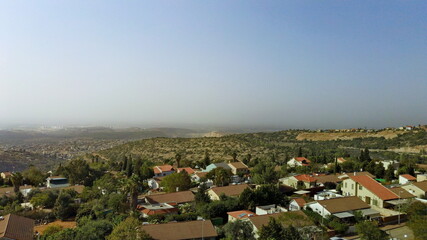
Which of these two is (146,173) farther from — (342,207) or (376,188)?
(376,188)

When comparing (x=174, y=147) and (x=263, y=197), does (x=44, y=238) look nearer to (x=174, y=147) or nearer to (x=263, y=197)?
(x=263, y=197)

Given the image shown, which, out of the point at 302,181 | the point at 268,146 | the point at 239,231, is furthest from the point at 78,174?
the point at 268,146

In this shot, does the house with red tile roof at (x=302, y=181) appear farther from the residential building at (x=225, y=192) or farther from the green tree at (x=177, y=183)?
the green tree at (x=177, y=183)

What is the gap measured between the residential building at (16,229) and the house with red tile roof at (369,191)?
2867cm

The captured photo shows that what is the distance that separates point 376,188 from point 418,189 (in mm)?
5744

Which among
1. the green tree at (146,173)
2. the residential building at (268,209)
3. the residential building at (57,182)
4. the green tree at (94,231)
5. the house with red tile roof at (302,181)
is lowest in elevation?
the residential building at (57,182)

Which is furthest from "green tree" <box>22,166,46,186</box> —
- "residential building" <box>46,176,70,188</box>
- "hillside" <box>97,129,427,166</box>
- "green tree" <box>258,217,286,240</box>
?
"green tree" <box>258,217,286,240</box>

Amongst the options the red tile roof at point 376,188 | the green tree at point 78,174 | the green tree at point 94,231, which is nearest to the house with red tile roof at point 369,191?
the red tile roof at point 376,188

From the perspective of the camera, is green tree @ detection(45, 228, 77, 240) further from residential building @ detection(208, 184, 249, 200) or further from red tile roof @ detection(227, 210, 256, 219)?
residential building @ detection(208, 184, 249, 200)

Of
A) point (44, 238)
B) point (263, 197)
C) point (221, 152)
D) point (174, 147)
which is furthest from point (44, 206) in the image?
point (174, 147)

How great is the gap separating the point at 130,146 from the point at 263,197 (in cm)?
7449

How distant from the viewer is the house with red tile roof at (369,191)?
2947cm

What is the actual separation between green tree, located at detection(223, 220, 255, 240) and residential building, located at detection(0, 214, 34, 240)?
13.9m

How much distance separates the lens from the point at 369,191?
30641mm
